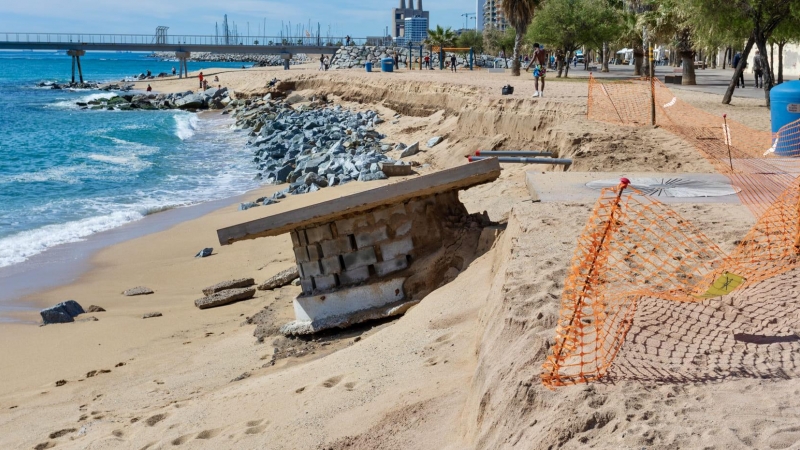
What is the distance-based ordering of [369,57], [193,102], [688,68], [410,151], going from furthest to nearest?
[369,57], [193,102], [688,68], [410,151]

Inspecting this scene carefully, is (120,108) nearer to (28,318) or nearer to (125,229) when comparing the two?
(125,229)

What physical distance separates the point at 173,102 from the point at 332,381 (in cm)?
4981

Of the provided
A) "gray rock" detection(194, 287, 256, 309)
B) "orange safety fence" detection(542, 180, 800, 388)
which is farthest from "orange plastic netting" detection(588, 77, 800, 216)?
"gray rock" detection(194, 287, 256, 309)

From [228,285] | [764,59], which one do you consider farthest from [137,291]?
[764,59]

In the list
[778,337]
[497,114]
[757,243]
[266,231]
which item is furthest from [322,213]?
[497,114]

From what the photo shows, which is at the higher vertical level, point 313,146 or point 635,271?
point 635,271

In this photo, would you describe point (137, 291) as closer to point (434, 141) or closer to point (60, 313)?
point (60, 313)

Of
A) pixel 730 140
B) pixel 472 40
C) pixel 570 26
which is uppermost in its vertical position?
pixel 472 40

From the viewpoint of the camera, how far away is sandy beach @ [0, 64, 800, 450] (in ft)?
13.7

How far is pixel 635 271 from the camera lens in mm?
6371

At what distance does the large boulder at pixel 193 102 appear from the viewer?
51025mm

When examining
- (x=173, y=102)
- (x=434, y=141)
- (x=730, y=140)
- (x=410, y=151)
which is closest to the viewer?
(x=730, y=140)

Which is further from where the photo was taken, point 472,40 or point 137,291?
point 472,40

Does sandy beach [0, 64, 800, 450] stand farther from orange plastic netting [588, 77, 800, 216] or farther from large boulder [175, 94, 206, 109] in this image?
large boulder [175, 94, 206, 109]
